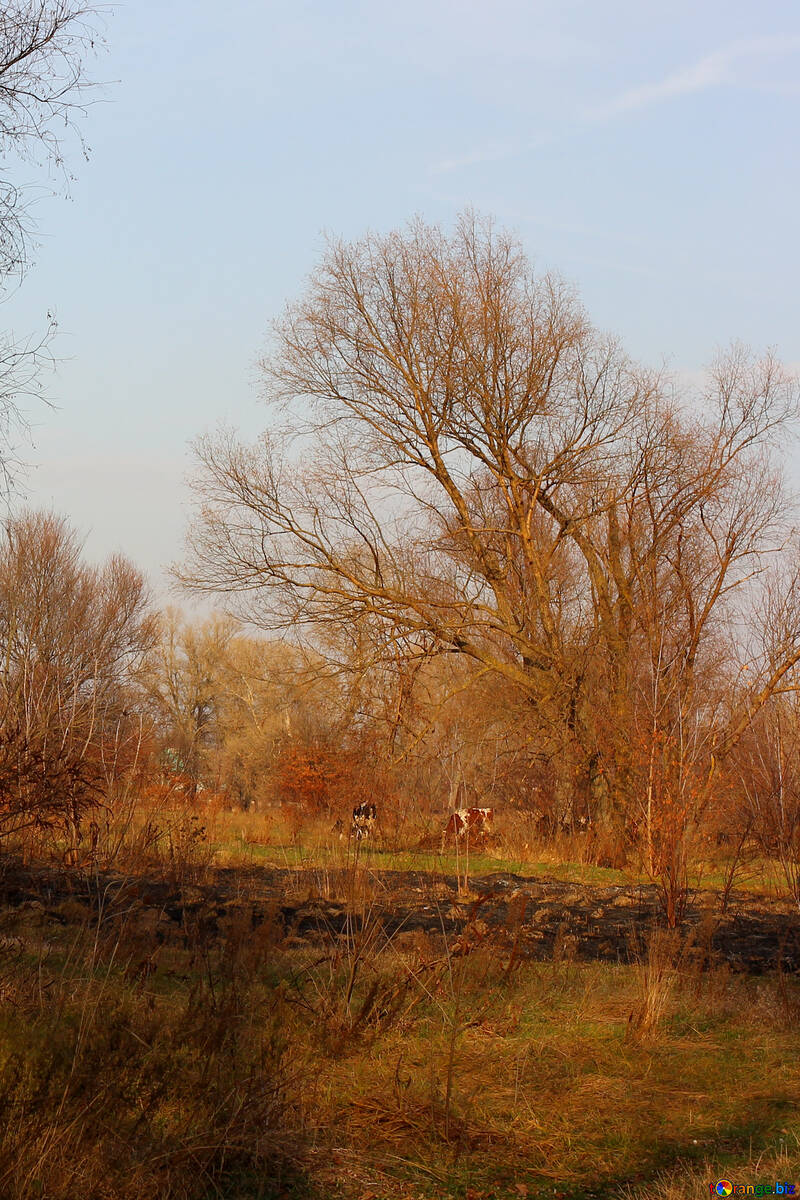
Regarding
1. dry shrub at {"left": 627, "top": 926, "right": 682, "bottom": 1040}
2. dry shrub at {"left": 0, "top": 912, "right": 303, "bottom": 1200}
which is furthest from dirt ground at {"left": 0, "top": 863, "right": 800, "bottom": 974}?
dry shrub at {"left": 0, "top": 912, "right": 303, "bottom": 1200}

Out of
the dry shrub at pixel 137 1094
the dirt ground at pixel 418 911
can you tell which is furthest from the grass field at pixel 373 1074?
the dirt ground at pixel 418 911

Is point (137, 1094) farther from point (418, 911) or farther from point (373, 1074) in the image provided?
point (418, 911)

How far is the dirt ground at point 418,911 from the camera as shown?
6.90m

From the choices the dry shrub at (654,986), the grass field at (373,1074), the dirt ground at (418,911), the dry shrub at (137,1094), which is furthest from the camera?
the dirt ground at (418,911)

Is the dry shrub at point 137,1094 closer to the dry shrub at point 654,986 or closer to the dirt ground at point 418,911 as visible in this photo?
the dirt ground at point 418,911

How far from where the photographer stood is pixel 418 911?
30.2ft

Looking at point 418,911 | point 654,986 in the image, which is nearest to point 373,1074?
point 654,986

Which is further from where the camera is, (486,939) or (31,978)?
(486,939)

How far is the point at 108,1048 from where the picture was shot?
4148mm

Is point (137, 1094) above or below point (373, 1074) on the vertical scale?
above

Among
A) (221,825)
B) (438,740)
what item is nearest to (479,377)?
(438,740)

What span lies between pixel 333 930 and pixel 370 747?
10.2m

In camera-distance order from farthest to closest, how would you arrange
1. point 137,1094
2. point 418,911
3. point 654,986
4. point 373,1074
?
point 418,911 → point 654,986 → point 373,1074 → point 137,1094

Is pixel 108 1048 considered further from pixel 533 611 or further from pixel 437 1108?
pixel 533 611
